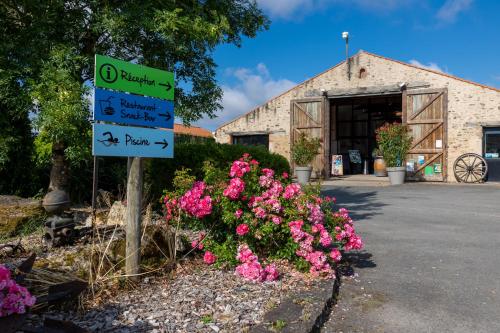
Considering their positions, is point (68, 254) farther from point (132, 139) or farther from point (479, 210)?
point (479, 210)

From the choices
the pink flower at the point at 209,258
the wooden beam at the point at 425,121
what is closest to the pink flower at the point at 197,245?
the pink flower at the point at 209,258

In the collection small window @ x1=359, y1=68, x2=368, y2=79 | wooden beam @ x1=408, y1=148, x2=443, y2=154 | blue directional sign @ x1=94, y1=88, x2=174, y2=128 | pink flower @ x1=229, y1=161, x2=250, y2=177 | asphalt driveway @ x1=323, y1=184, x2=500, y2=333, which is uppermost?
small window @ x1=359, y1=68, x2=368, y2=79

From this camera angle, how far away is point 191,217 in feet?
13.4

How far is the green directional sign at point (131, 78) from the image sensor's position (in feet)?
10.3

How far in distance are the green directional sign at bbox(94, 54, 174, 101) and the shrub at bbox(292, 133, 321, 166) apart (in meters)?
13.0

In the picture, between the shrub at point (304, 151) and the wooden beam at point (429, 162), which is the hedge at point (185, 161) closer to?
the shrub at point (304, 151)

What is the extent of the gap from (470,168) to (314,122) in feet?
20.7

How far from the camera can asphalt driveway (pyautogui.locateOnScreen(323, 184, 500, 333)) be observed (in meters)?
3.04

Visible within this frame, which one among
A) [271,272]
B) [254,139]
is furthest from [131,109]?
[254,139]

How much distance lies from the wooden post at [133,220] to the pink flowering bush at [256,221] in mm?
511

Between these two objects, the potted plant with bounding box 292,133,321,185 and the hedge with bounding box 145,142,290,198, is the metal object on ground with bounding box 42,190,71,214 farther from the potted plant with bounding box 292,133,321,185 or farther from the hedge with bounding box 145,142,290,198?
the potted plant with bounding box 292,133,321,185

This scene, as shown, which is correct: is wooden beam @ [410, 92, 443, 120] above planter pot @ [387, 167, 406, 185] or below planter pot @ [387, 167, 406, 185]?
above

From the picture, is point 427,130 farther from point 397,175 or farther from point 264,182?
point 264,182

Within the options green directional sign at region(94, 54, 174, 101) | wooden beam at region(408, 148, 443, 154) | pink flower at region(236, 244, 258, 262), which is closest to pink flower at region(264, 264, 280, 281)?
pink flower at region(236, 244, 258, 262)
